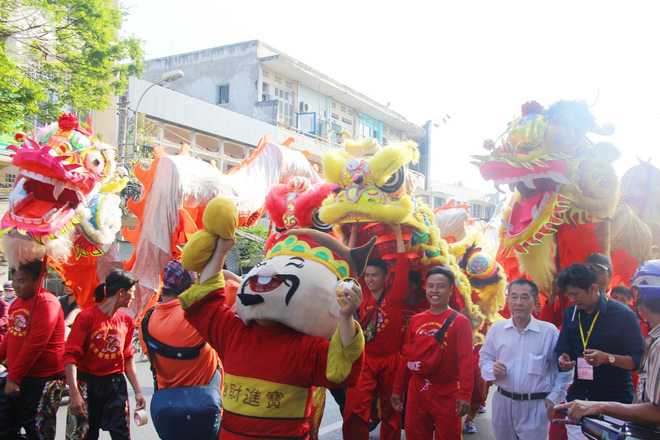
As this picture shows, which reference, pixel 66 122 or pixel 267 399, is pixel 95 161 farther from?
pixel 267 399

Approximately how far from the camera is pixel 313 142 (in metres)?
24.3

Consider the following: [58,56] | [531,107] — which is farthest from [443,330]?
[58,56]

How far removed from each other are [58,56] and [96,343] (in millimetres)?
6402

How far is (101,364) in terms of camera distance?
3.76 metres

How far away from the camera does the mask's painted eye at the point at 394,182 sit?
4.47 metres

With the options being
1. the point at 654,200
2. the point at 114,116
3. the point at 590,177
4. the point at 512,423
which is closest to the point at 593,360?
the point at 512,423

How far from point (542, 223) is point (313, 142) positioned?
20421 millimetres

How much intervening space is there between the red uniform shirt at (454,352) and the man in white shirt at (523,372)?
17 centimetres

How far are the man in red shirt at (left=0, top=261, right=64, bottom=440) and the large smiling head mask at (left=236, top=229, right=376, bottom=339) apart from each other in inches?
74.1

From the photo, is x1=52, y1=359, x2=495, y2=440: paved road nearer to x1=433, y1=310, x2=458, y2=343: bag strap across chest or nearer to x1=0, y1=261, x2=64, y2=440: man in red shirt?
x1=0, y1=261, x2=64, y2=440: man in red shirt

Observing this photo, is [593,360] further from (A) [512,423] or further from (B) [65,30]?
(B) [65,30]

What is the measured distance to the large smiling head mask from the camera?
268 cm

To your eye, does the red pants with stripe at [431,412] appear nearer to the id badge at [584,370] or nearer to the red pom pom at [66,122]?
the id badge at [584,370]

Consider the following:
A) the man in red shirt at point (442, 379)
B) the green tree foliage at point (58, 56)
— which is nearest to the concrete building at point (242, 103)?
the green tree foliage at point (58, 56)
